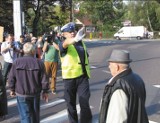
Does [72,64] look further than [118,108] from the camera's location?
Yes

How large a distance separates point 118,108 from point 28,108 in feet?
12.0

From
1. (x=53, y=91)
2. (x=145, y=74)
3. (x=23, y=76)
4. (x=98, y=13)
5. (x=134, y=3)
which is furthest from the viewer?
(x=134, y=3)

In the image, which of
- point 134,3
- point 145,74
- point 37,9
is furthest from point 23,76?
point 134,3

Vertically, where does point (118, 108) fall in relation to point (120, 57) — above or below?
below

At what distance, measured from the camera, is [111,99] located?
13.1 feet

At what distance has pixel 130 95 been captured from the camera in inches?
157

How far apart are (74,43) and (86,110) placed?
3.86 feet

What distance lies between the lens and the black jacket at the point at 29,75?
7.21 metres

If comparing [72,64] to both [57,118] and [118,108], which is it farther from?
[118,108]

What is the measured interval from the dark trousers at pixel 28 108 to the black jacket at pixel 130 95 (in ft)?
11.0

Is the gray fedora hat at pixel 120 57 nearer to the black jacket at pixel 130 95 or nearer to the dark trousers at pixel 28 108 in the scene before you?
the black jacket at pixel 130 95

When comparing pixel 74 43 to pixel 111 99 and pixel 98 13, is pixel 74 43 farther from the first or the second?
pixel 98 13

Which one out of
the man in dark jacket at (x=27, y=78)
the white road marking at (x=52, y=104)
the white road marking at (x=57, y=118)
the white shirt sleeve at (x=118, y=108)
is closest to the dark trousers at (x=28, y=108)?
the man in dark jacket at (x=27, y=78)

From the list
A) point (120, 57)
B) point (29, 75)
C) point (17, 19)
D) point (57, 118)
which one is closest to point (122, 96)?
point (120, 57)
